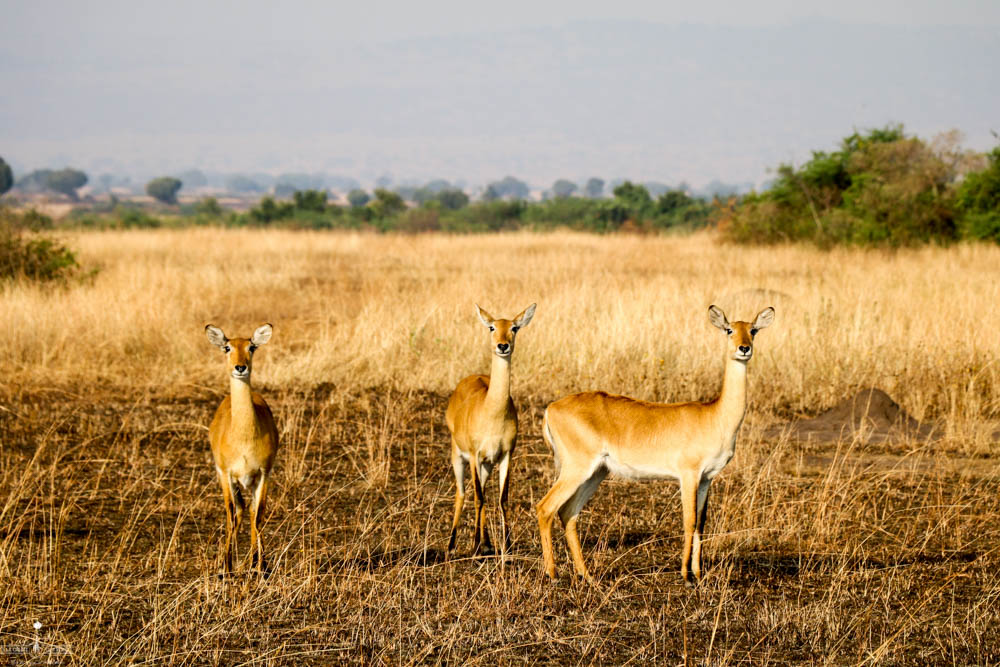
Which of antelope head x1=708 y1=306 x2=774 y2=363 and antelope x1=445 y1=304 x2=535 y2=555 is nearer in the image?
antelope head x1=708 y1=306 x2=774 y2=363

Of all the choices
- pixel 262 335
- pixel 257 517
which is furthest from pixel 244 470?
pixel 262 335

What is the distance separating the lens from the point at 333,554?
18.2 ft

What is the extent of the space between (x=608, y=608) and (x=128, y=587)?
7.19 feet

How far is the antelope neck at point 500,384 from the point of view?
5453 millimetres

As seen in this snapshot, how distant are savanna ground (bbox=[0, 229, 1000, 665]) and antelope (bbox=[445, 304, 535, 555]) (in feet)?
0.86

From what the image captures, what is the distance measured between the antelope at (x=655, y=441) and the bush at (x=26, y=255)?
11748 millimetres

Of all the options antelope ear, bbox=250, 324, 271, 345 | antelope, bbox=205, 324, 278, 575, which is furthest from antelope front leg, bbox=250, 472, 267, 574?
antelope ear, bbox=250, 324, 271, 345

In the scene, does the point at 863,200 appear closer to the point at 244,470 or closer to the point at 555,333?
the point at 555,333

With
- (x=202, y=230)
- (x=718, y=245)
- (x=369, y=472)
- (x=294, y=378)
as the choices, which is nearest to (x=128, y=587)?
(x=369, y=472)

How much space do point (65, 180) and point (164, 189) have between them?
24.3 meters

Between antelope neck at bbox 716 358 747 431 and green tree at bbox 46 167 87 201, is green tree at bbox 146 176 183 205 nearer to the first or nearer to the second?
green tree at bbox 46 167 87 201

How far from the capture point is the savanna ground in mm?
4527

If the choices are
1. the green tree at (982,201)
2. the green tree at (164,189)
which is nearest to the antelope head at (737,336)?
the green tree at (982,201)

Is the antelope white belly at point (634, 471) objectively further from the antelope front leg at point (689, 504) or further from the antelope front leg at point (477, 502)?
the antelope front leg at point (477, 502)
